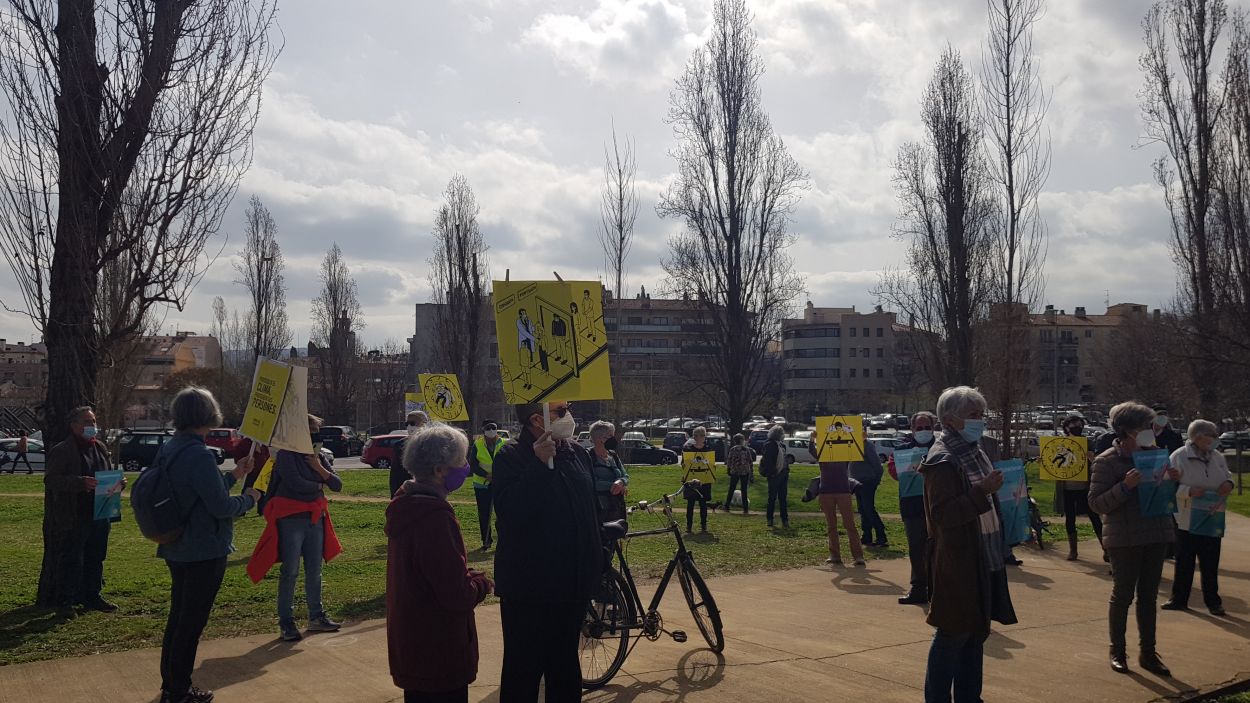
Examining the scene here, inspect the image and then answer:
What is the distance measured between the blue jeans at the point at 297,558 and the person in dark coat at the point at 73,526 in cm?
197

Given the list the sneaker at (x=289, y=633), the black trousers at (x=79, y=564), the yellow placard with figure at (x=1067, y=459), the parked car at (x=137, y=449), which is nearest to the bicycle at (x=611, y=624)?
the sneaker at (x=289, y=633)

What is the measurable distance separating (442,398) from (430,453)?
13.4 m

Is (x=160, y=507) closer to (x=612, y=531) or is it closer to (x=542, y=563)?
(x=542, y=563)

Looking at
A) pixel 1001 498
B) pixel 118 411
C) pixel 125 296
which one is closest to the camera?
pixel 1001 498

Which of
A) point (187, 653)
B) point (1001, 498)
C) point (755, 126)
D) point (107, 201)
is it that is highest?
point (755, 126)

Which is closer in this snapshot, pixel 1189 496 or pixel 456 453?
pixel 456 453

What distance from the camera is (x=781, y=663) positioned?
7.12 meters

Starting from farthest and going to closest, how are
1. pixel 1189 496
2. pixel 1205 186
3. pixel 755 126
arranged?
1. pixel 755 126
2. pixel 1205 186
3. pixel 1189 496

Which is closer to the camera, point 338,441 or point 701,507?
point 701,507

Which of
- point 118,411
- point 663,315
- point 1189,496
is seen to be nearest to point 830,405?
point 663,315

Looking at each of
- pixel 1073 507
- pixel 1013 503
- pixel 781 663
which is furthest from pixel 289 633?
pixel 1073 507

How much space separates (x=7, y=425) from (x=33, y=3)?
58412 millimetres

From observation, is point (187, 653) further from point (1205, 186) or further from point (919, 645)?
point (1205, 186)

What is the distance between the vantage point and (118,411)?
31188 millimetres
